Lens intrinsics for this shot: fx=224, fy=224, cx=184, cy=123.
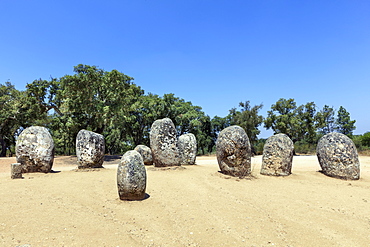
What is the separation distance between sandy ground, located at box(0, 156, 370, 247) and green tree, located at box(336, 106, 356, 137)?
A: 31.2 meters

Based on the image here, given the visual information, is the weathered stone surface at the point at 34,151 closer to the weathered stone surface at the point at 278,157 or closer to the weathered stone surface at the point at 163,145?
the weathered stone surface at the point at 163,145

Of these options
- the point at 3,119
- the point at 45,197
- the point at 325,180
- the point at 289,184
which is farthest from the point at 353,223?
the point at 3,119

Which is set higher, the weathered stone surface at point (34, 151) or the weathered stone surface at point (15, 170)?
the weathered stone surface at point (34, 151)

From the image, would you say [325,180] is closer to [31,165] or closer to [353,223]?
[353,223]

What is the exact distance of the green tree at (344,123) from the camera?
112 ft

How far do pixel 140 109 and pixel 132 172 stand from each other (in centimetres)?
2218

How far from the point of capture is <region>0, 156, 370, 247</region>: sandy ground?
427 centimetres

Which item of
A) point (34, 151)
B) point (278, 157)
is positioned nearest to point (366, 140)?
point (278, 157)

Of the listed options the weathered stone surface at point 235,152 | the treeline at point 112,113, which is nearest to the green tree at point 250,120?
the treeline at point 112,113

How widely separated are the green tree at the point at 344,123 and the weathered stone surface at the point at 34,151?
38773 millimetres

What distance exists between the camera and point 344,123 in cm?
3516

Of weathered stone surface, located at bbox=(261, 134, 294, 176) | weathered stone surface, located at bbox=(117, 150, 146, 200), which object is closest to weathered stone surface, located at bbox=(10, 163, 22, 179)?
weathered stone surface, located at bbox=(117, 150, 146, 200)

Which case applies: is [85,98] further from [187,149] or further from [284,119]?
[284,119]

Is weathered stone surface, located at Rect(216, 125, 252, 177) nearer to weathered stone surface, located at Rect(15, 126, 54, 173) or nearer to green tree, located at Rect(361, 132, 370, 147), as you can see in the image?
weathered stone surface, located at Rect(15, 126, 54, 173)
